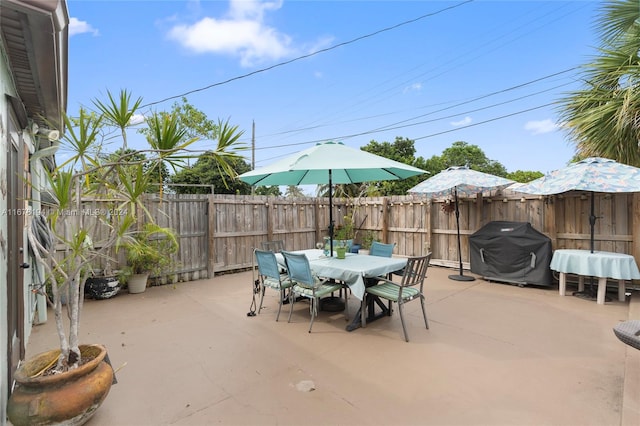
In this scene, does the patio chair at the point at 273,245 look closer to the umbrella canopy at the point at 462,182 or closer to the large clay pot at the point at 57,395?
the umbrella canopy at the point at 462,182

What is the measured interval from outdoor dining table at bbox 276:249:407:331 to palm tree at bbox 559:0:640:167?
11.0 feet

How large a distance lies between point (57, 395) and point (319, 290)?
241cm

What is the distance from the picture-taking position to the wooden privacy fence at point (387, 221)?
5043 millimetres

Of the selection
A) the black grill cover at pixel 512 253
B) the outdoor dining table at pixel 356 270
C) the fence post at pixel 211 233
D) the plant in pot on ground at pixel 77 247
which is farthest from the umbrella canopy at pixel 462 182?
the plant in pot on ground at pixel 77 247

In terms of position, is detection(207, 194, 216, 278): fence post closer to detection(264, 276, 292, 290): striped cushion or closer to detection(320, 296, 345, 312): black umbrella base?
detection(264, 276, 292, 290): striped cushion

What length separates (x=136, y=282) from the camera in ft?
16.6

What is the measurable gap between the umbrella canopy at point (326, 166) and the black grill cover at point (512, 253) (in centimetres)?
254

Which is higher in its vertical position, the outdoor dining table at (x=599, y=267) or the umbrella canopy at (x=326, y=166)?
the umbrella canopy at (x=326, y=166)

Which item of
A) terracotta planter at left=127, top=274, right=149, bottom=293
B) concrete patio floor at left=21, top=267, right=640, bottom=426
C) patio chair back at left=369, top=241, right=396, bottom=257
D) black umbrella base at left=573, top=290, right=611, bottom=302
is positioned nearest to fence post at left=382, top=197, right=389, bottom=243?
patio chair back at left=369, top=241, right=396, bottom=257

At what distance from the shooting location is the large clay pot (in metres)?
1.70

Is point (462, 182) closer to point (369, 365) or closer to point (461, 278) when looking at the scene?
point (461, 278)

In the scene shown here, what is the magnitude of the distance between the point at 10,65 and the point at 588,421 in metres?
4.37

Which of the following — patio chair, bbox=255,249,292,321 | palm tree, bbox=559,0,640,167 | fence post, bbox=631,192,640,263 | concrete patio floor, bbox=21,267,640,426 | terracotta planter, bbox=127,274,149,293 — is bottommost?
concrete patio floor, bbox=21,267,640,426

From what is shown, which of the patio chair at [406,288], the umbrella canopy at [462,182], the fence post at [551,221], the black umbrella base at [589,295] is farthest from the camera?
the umbrella canopy at [462,182]
